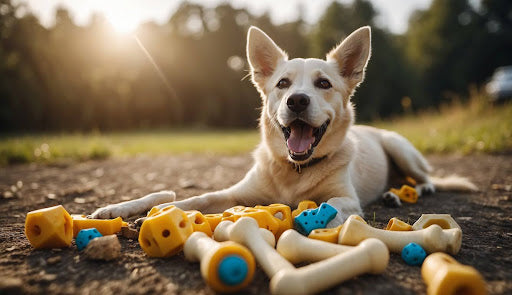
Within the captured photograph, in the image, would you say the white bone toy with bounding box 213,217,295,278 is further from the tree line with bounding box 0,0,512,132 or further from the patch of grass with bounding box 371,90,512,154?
the tree line with bounding box 0,0,512,132

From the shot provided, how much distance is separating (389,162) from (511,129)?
15.2ft

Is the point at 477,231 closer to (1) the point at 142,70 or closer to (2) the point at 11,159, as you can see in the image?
(2) the point at 11,159

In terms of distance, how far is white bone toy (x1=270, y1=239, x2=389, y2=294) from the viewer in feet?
4.56

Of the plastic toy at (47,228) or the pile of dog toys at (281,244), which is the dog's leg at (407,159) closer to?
the pile of dog toys at (281,244)

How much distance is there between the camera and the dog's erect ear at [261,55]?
3.65 m

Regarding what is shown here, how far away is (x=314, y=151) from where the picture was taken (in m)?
3.20

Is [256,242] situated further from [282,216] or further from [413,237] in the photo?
[413,237]

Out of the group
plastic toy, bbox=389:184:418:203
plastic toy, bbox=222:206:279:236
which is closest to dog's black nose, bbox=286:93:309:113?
plastic toy, bbox=222:206:279:236

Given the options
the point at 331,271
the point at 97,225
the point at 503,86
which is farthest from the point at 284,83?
the point at 503,86

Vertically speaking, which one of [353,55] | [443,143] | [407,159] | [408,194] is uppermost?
[353,55]

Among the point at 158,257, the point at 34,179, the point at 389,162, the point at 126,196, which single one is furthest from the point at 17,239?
the point at 389,162

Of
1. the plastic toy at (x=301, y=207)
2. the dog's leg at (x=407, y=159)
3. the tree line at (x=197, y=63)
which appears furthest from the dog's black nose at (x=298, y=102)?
the tree line at (x=197, y=63)

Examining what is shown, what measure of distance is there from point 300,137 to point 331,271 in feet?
5.68

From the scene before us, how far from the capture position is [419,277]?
5.72ft
